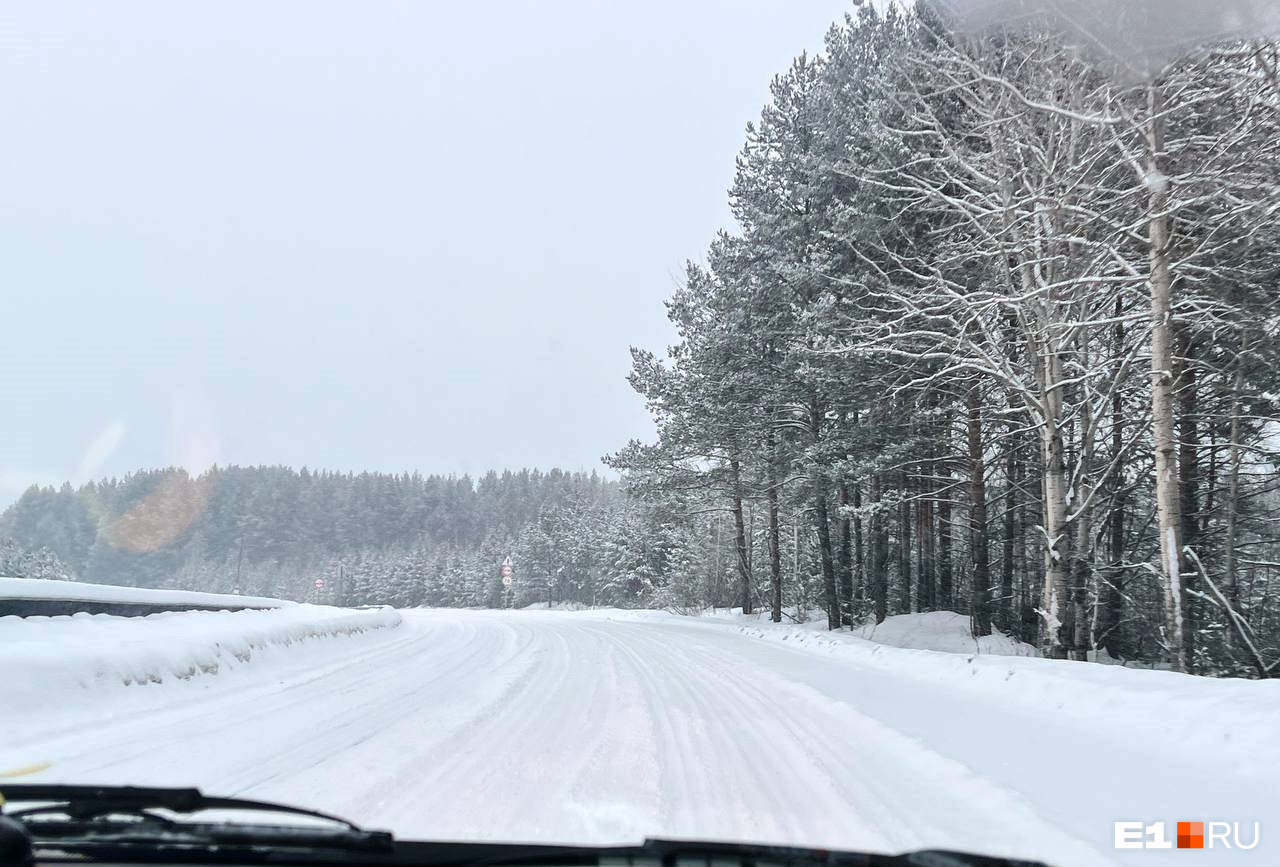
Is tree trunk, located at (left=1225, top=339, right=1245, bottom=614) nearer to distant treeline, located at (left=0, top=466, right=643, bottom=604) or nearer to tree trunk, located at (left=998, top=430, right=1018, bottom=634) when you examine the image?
tree trunk, located at (left=998, top=430, right=1018, bottom=634)

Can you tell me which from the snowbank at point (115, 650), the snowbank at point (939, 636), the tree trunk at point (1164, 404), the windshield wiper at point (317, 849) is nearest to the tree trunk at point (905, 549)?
the snowbank at point (939, 636)

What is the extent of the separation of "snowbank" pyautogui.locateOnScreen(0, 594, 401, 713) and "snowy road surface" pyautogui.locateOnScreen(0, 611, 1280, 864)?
0.29 meters

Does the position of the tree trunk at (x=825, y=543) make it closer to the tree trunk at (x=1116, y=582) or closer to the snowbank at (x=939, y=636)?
the snowbank at (x=939, y=636)

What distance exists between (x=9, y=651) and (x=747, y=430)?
68.9 feet

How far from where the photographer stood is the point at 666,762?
193 inches

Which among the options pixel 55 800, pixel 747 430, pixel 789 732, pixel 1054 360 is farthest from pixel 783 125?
pixel 55 800

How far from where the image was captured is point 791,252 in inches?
829

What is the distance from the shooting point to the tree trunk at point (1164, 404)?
30.3 feet

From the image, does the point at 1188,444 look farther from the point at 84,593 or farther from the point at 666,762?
the point at 84,593

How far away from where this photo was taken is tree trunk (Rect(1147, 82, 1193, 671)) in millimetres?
9234

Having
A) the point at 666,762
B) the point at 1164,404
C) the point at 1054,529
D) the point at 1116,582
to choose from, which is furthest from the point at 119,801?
the point at 1116,582

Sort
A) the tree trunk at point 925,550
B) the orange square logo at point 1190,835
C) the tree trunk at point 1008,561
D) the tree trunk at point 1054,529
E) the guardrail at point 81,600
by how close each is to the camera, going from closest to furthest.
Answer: the orange square logo at point 1190,835
the guardrail at point 81,600
the tree trunk at point 1054,529
the tree trunk at point 1008,561
the tree trunk at point 925,550

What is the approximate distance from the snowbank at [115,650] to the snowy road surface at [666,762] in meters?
0.29

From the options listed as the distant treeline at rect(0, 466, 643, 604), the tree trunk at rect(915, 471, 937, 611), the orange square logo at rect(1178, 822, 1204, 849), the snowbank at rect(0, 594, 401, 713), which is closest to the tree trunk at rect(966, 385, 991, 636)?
the tree trunk at rect(915, 471, 937, 611)
